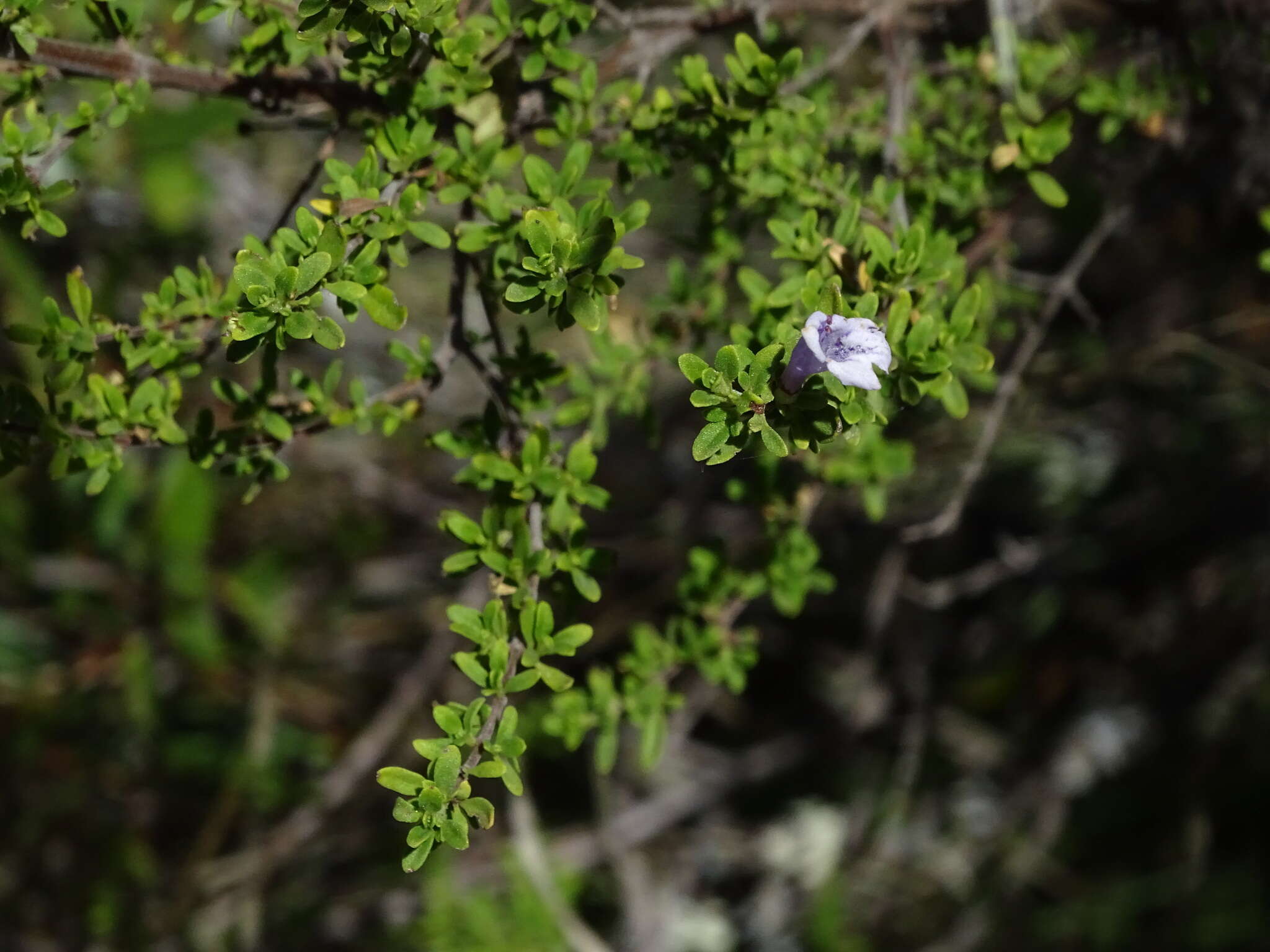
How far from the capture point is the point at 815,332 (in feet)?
3.59

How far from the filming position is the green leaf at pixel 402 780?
1.18 meters

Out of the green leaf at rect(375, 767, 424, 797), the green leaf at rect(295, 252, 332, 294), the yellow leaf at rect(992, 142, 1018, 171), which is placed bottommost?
the green leaf at rect(375, 767, 424, 797)

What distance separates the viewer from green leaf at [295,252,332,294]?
113 cm

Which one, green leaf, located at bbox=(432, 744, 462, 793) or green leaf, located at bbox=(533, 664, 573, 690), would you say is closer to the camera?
green leaf, located at bbox=(432, 744, 462, 793)

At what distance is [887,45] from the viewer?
6.26 ft

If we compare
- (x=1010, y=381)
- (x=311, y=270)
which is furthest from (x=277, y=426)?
(x=1010, y=381)

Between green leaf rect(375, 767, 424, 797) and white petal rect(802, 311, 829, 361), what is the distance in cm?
62

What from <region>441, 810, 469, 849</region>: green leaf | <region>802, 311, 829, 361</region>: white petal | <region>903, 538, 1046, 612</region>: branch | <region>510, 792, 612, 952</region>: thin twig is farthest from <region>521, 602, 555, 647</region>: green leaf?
<region>510, 792, 612, 952</region>: thin twig

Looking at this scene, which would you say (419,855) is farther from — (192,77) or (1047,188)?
(1047,188)

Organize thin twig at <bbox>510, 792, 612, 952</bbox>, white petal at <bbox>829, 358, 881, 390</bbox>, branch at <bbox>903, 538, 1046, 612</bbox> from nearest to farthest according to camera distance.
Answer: white petal at <bbox>829, 358, 881, 390</bbox>, branch at <bbox>903, 538, 1046, 612</bbox>, thin twig at <bbox>510, 792, 612, 952</bbox>

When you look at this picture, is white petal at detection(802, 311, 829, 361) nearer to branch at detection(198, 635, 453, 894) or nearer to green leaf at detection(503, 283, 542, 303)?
green leaf at detection(503, 283, 542, 303)

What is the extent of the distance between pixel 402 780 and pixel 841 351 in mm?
Result: 667

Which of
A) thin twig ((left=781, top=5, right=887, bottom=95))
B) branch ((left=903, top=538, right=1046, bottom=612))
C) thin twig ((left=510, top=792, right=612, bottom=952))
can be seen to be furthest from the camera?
thin twig ((left=510, top=792, right=612, bottom=952))

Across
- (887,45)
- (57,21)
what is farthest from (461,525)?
(57,21)
